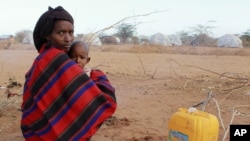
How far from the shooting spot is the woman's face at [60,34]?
179 centimetres

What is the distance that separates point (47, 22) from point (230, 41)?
81.2 ft

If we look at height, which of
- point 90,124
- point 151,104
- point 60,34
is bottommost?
point 151,104

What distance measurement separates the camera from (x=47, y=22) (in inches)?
70.2

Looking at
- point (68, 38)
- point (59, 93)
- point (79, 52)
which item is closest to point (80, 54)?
point (79, 52)

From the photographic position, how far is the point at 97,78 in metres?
1.95

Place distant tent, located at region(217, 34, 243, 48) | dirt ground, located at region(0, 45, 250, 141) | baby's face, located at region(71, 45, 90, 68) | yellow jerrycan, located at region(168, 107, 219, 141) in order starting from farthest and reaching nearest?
1. distant tent, located at region(217, 34, 243, 48)
2. dirt ground, located at region(0, 45, 250, 141)
3. yellow jerrycan, located at region(168, 107, 219, 141)
4. baby's face, located at region(71, 45, 90, 68)

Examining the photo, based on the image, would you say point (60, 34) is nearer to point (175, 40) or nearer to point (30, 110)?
point (30, 110)

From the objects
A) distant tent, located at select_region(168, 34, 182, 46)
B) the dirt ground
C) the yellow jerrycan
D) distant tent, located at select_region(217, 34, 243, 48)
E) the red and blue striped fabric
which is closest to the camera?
the red and blue striped fabric

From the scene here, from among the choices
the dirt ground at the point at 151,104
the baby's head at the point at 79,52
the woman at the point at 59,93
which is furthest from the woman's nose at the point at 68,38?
the dirt ground at the point at 151,104

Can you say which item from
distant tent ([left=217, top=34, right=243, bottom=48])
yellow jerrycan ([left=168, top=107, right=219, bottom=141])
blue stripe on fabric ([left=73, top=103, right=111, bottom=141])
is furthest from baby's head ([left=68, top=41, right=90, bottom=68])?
distant tent ([left=217, top=34, right=243, bottom=48])

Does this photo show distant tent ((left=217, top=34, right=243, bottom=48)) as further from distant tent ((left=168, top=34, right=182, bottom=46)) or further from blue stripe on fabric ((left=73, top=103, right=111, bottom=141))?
blue stripe on fabric ((left=73, top=103, right=111, bottom=141))

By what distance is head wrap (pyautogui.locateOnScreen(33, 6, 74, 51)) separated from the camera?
5.85ft

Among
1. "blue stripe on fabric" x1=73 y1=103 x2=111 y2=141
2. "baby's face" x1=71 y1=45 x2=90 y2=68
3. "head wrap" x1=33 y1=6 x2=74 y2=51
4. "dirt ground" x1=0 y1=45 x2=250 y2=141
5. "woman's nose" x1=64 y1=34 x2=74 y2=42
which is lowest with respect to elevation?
"dirt ground" x1=0 y1=45 x2=250 y2=141

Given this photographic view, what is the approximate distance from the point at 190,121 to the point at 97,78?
68 centimetres
